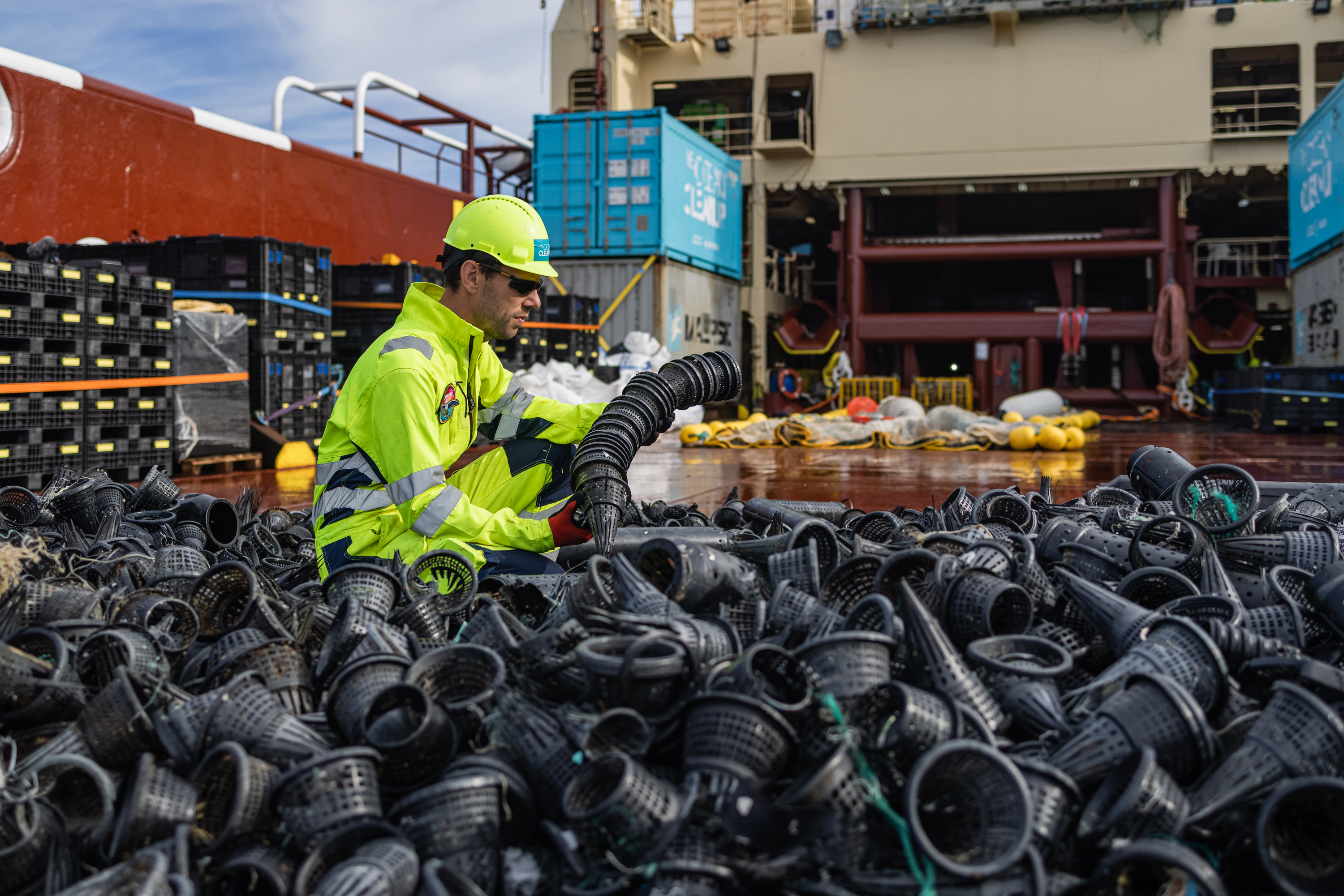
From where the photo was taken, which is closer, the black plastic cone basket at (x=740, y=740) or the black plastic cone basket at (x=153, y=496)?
the black plastic cone basket at (x=740, y=740)

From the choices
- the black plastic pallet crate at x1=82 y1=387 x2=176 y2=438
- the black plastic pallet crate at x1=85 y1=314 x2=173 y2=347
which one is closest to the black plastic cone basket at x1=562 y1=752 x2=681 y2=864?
the black plastic pallet crate at x1=82 y1=387 x2=176 y2=438

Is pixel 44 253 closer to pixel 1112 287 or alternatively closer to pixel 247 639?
pixel 247 639

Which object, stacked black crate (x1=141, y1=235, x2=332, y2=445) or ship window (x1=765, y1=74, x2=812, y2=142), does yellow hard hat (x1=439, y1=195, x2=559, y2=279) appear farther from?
ship window (x1=765, y1=74, x2=812, y2=142)

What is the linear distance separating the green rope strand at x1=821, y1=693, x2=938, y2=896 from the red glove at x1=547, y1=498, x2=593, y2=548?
1.58m

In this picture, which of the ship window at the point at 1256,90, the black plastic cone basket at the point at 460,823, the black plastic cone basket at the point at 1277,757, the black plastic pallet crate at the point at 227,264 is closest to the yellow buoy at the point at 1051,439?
the black plastic pallet crate at the point at 227,264

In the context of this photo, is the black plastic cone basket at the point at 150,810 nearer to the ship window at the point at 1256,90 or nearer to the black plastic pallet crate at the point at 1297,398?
the black plastic pallet crate at the point at 1297,398

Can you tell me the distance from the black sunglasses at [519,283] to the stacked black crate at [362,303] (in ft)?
26.1

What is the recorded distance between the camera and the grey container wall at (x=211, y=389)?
29.1 ft

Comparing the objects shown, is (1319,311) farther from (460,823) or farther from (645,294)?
(460,823)

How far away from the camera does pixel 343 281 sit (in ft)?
37.6

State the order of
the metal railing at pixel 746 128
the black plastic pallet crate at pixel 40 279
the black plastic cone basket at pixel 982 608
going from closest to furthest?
the black plastic cone basket at pixel 982 608 < the black plastic pallet crate at pixel 40 279 < the metal railing at pixel 746 128

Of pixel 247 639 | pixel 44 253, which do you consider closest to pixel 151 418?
pixel 44 253

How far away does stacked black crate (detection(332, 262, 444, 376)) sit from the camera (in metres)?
11.3

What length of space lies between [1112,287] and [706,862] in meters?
24.9
